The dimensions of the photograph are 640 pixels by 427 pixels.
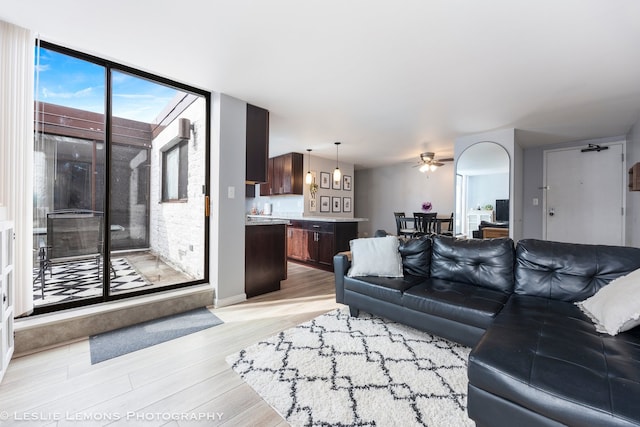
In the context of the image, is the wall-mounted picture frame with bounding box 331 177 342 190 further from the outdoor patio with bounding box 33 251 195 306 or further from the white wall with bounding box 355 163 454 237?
the outdoor patio with bounding box 33 251 195 306

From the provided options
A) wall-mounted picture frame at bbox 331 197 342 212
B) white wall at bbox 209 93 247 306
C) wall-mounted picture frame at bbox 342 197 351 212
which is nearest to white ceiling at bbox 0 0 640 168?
white wall at bbox 209 93 247 306

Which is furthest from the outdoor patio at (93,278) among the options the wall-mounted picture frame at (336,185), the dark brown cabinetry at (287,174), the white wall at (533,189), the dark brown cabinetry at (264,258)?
the white wall at (533,189)

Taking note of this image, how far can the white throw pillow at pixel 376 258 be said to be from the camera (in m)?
2.64

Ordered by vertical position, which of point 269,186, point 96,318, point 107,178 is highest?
point 269,186

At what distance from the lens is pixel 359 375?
1.77 m

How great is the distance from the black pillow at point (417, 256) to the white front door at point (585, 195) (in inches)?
153

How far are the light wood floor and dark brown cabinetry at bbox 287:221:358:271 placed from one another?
8.28 feet

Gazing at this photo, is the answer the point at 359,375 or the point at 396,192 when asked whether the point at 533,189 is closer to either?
the point at 396,192

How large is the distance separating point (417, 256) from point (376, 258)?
447 mm

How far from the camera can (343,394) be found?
1584 mm

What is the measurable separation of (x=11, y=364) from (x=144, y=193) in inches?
64.6

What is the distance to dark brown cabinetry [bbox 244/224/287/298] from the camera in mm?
3359

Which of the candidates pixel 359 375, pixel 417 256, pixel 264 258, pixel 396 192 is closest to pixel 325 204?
pixel 396 192

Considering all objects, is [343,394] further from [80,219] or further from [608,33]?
[608,33]
